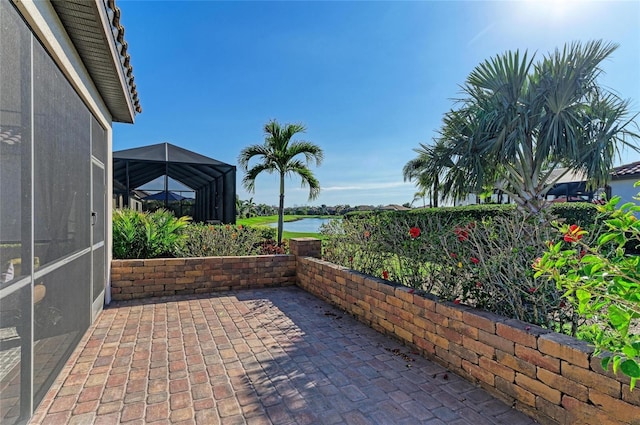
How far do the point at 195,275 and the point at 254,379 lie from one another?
11.0 ft

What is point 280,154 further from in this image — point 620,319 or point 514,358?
point 620,319

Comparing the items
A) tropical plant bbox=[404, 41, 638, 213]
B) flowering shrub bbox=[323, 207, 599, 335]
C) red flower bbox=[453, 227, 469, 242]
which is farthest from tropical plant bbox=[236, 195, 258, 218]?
red flower bbox=[453, 227, 469, 242]

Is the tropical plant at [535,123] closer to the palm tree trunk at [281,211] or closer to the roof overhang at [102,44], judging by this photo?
the palm tree trunk at [281,211]

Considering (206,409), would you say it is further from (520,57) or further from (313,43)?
(520,57)

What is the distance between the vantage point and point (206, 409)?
7.72 ft

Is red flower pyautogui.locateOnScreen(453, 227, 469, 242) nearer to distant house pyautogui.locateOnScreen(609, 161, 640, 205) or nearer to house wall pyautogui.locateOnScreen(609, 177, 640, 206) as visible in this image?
distant house pyautogui.locateOnScreen(609, 161, 640, 205)

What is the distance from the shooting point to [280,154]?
10.4m

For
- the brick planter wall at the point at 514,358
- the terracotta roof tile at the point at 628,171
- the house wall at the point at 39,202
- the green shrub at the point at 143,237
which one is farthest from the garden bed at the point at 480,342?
the terracotta roof tile at the point at 628,171

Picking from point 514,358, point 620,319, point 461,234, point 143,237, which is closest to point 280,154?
point 143,237

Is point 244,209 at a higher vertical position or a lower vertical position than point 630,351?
higher

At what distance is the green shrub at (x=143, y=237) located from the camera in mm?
5988

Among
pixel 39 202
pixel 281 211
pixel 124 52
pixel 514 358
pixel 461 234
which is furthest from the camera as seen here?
pixel 281 211

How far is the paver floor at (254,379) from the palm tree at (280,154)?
6.50 meters

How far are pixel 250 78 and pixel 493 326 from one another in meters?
9.75
